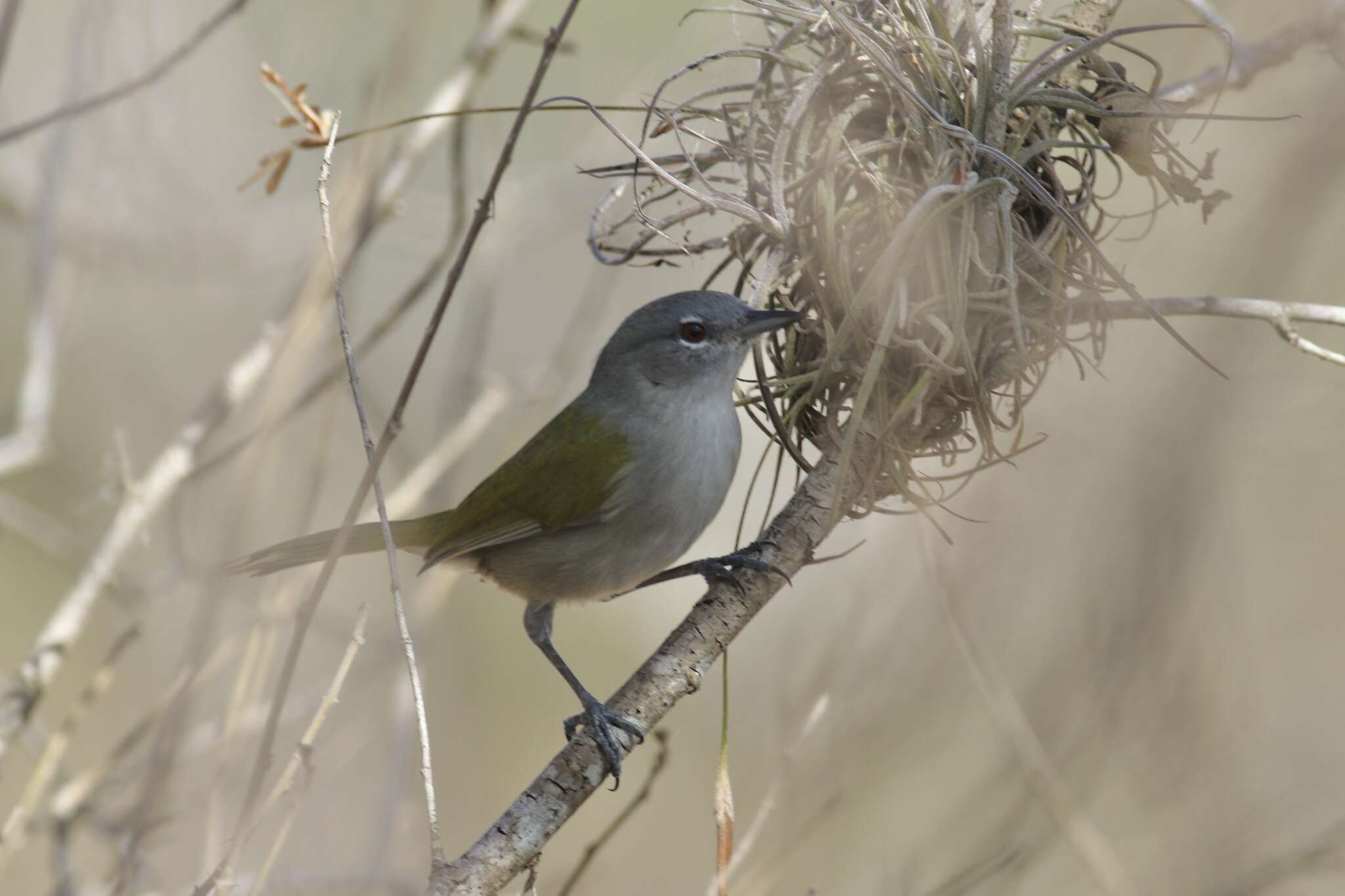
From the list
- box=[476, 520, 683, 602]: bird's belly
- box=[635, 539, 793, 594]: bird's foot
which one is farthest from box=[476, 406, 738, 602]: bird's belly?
box=[635, 539, 793, 594]: bird's foot

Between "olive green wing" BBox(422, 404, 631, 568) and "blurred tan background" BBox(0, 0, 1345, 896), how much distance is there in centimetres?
44

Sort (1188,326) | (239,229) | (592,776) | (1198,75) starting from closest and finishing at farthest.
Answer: (592,776), (1198,75), (1188,326), (239,229)

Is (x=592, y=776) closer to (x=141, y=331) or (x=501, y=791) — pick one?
(x=501, y=791)

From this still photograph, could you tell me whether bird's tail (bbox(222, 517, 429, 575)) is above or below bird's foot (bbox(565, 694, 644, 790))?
above

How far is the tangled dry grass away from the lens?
2.60 meters

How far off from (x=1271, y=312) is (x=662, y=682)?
1.61 m

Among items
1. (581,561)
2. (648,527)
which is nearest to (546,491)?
(581,561)

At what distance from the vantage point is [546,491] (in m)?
3.88

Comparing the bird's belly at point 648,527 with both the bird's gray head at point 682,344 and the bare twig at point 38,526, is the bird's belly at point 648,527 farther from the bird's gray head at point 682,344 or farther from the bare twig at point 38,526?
the bare twig at point 38,526

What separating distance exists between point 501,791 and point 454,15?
19.3 ft

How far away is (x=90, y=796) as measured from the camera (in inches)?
136

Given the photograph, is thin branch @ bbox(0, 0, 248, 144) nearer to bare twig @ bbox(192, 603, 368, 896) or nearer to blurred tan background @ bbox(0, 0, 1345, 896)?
blurred tan background @ bbox(0, 0, 1345, 896)

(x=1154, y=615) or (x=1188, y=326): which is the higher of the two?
(x=1188, y=326)

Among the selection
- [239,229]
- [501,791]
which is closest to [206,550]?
[239,229]
